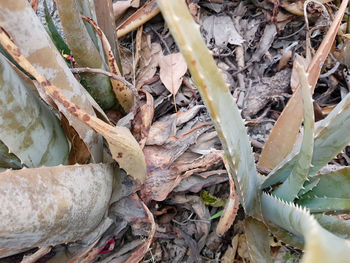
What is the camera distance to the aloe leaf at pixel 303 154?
457 mm

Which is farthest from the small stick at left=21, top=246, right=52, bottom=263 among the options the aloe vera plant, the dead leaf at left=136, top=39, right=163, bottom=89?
the dead leaf at left=136, top=39, right=163, bottom=89

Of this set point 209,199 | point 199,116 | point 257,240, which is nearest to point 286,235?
point 257,240

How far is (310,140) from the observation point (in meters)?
0.52

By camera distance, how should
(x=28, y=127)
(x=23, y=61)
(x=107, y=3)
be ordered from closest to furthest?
(x=23, y=61) → (x=28, y=127) → (x=107, y=3)

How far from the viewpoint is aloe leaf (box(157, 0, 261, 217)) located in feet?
1.13

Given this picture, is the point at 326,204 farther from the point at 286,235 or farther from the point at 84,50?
the point at 84,50

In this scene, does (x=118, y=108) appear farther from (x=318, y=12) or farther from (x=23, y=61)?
(x=318, y=12)

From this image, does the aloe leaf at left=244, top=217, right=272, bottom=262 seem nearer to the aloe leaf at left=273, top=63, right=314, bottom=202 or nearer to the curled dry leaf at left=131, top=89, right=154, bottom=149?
the aloe leaf at left=273, top=63, right=314, bottom=202

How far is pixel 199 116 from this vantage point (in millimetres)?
896

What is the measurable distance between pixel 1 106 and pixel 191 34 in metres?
0.34

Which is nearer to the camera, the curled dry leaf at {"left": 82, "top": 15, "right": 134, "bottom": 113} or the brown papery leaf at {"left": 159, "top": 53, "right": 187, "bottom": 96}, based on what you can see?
the curled dry leaf at {"left": 82, "top": 15, "right": 134, "bottom": 113}

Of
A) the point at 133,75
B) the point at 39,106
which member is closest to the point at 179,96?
the point at 133,75

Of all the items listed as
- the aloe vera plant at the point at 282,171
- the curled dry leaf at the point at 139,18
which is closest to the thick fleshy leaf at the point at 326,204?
the aloe vera plant at the point at 282,171

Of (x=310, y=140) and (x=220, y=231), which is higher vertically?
(x=310, y=140)
